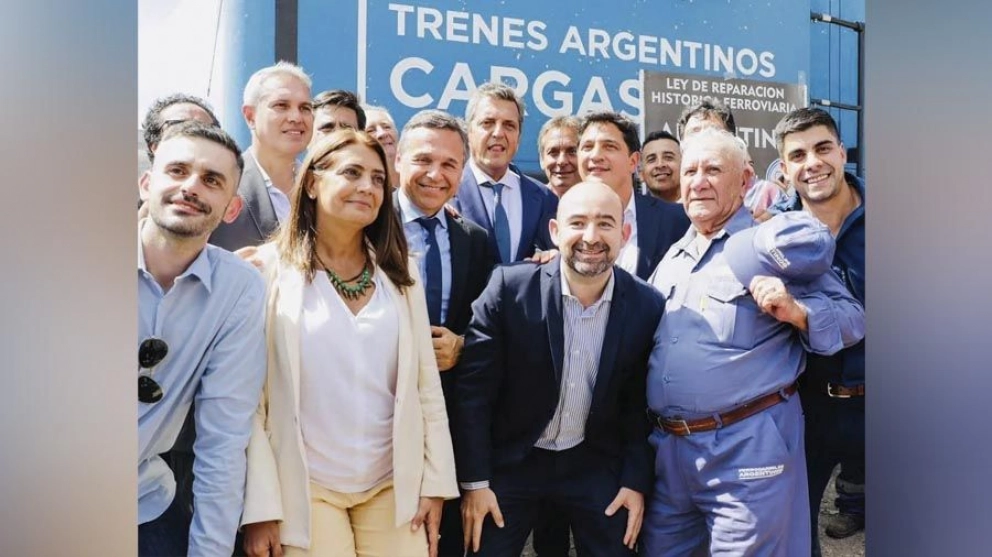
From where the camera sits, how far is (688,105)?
368 cm

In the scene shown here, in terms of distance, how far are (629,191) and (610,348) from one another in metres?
0.78

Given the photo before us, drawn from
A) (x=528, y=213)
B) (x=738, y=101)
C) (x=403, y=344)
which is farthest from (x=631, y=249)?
(x=738, y=101)

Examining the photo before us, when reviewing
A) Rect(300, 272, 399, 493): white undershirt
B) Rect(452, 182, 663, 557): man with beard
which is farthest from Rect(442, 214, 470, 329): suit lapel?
Rect(300, 272, 399, 493): white undershirt

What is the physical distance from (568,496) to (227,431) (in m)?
0.85

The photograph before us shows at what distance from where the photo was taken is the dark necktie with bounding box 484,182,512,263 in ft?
8.72

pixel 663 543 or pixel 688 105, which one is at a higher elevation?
pixel 688 105

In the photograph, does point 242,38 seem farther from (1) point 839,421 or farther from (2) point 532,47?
(1) point 839,421

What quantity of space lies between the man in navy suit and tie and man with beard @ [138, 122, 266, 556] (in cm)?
109

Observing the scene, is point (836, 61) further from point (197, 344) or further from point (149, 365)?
point (149, 365)

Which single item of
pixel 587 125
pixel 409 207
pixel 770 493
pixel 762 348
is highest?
pixel 587 125

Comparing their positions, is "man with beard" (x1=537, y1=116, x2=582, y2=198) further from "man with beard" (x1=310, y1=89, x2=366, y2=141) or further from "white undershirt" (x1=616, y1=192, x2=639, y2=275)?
"man with beard" (x1=310, y1=89, x2=366, y2=141)

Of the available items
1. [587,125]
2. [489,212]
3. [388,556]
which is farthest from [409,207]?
[388,556]

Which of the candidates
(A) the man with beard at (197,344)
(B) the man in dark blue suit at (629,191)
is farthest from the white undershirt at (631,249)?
(A) the man with beard at (197,344)

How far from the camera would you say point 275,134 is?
A: 247 cm
